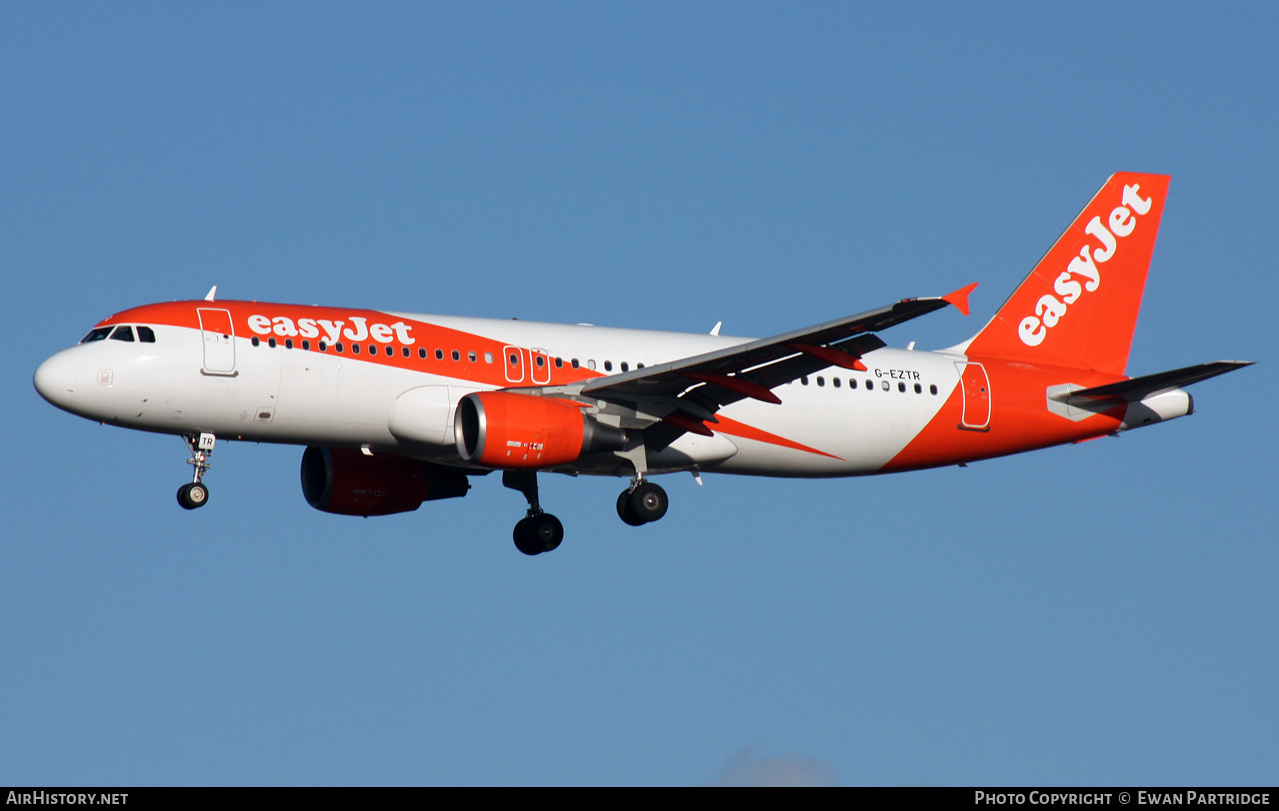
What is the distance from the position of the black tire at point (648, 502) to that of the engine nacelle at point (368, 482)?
4.96 meters

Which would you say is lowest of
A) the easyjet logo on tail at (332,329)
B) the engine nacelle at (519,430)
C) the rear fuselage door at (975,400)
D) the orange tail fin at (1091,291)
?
the engine nacelle at (519,430)

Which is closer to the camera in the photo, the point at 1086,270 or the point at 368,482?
the point at 368,482

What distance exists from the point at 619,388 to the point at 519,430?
2494mm

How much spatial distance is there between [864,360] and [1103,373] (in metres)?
6.91

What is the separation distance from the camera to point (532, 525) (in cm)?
3928

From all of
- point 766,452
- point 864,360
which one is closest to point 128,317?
point 766,452

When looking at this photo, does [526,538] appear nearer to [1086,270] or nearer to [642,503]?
[642,503]

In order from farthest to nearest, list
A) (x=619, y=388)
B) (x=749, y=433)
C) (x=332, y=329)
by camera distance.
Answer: (x=749, y=433), (x=619, y=388), (x=332, y=329)

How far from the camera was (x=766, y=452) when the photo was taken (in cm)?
3734

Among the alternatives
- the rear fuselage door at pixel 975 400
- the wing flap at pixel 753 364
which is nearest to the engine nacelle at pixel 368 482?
the wing flap at pixel 753 364

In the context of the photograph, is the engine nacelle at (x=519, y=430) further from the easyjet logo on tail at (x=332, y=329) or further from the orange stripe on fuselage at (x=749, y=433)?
the orange stripe on fuselage at (x=749, y=433)

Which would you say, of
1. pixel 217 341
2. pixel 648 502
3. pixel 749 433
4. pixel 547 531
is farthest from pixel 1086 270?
pixel 217 341

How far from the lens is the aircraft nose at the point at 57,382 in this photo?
31.9 m
